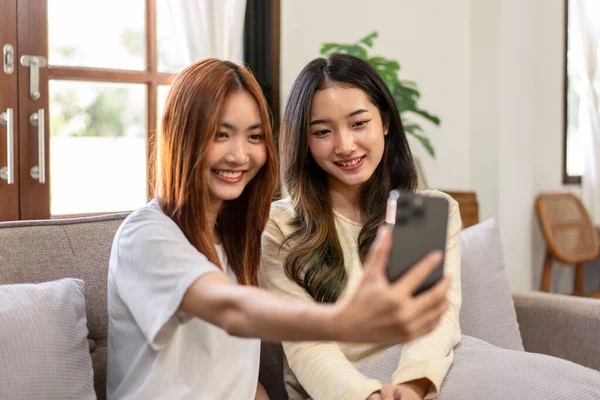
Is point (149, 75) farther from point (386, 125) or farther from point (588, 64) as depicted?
point (588, 64)

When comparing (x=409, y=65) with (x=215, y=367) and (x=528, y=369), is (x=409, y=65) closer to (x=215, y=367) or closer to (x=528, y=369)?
(x=528, y=369)

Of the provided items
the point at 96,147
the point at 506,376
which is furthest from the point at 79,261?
the point at 96,147

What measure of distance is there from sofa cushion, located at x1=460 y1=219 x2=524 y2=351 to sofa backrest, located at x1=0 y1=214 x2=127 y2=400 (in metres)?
0.95

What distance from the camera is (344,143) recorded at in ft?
5.35

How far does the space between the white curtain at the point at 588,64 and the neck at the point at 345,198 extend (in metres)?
3.62

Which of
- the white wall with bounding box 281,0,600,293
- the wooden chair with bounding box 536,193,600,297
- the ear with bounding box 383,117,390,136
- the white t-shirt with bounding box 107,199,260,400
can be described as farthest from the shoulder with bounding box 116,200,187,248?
the wooden chair with bounding box 536,193,600,297

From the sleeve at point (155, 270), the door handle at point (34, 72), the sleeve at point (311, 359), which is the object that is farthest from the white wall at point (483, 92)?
the sleeve at point (155, 270)

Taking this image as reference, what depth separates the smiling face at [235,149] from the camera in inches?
49.3

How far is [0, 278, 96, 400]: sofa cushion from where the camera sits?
1253mm

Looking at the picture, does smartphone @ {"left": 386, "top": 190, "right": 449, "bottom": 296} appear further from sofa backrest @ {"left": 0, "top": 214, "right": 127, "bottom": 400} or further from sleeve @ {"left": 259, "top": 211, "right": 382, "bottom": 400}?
sofa backrest @ {"left": 0, "top": 214, "right": 127, "bottom": 400}

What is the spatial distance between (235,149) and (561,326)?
136 centimetres

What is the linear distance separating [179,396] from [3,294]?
0.38 metres

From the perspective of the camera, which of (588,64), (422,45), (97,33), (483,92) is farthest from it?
(588,64)

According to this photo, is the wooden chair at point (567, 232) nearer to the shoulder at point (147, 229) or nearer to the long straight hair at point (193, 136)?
the long straight hair at point (193, 136)
